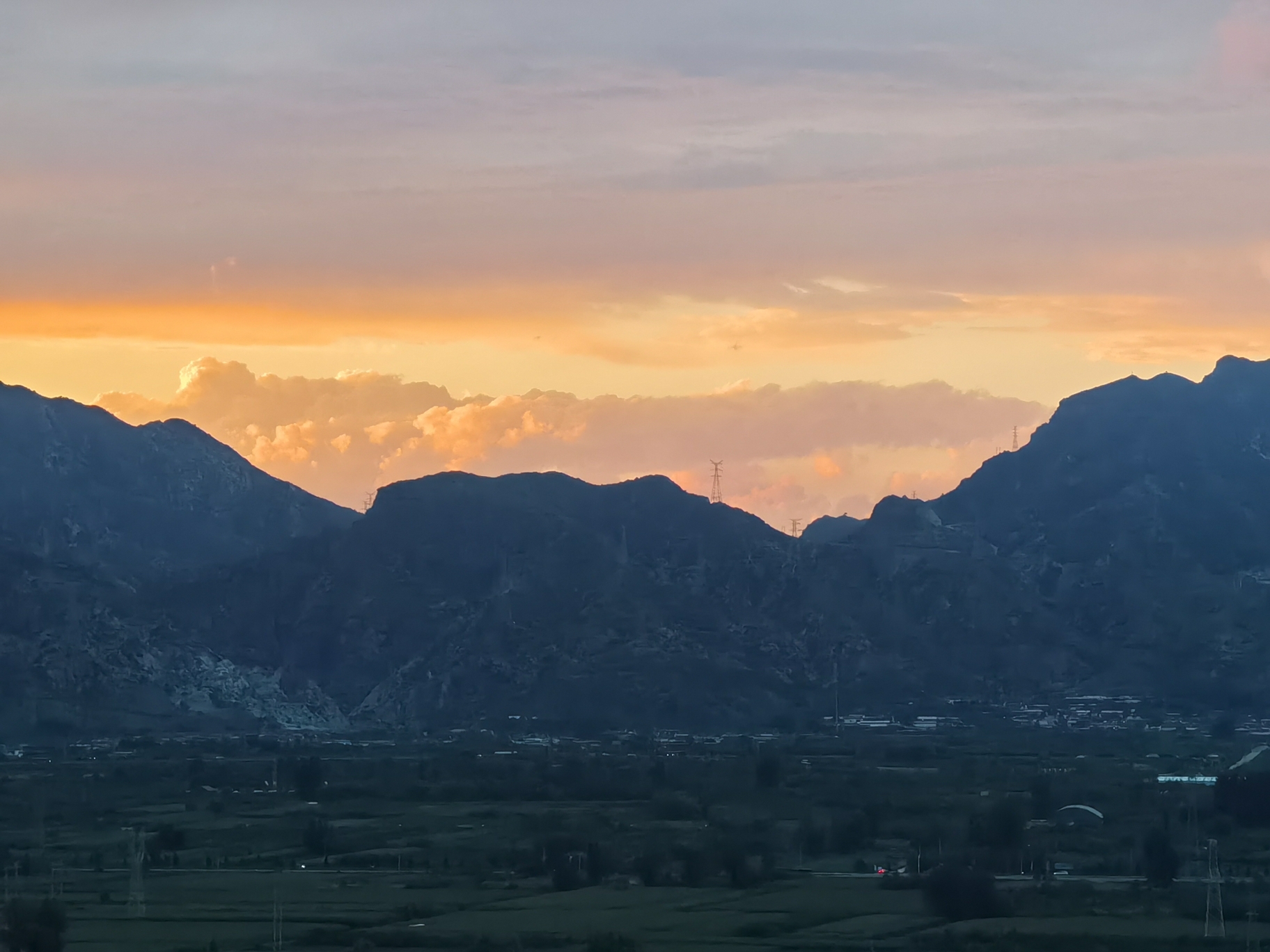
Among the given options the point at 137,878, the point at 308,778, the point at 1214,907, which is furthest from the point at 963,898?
the point at 308,778

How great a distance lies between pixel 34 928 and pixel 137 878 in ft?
35.1

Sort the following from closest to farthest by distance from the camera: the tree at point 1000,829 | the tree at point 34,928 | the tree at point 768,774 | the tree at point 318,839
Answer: the tree at point 34,928 → the tree at point 1000,829 → the tree at point 318,839 → the tree at point 768,774

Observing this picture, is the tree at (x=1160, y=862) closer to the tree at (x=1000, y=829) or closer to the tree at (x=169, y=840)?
the tree at (x=1000, y=829)

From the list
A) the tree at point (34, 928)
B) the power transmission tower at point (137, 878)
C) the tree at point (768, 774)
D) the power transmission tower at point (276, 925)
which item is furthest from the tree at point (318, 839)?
the tree at point (768, 774)

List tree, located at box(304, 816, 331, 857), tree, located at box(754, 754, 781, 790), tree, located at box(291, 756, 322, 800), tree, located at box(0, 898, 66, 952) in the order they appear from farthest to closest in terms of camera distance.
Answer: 1. tree, located at box(291, 756, 322, 800)
2. tree, located at box(754, 754, 781, 790)
3. tree, located at box(304, 816, 331, 857)
4. tree, located at box(0, 898, 66, 952)

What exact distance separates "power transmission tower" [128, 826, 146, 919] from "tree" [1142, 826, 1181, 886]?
4918 cm

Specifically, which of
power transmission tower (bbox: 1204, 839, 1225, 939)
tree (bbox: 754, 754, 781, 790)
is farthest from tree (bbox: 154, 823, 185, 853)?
power transmission tower (bbox: 1204, 839, 1225, 939)

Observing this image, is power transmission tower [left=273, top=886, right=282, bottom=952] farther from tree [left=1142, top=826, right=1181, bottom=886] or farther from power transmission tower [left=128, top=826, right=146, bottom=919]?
tree [left=1142, top=826, right=1181, bottom=886]

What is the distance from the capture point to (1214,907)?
101812mm

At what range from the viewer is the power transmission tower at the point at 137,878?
102m

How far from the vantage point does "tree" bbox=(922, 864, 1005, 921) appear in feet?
334

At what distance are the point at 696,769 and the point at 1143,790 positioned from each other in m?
42.2

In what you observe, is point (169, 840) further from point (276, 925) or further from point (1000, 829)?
point (1000, 829)

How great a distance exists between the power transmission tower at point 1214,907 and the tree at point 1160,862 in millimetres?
1918
